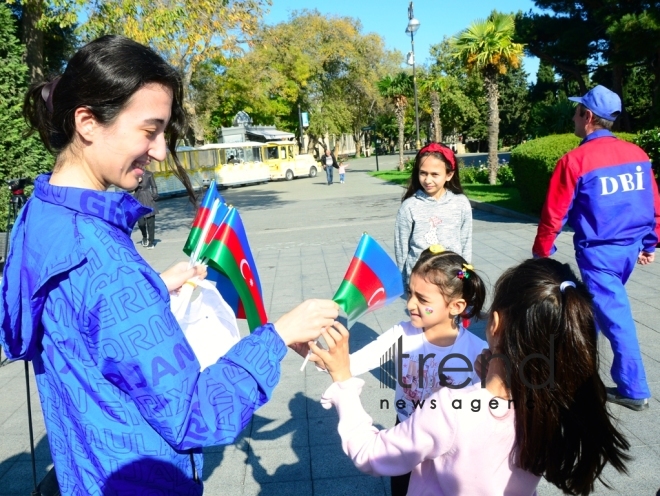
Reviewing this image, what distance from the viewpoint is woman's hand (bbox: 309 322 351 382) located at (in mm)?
1612

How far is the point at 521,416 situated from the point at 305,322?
660 mm

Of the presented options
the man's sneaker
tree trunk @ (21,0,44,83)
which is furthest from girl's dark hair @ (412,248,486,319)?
tree trunk @ (21,0,44,83)

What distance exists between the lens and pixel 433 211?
13.1 ft

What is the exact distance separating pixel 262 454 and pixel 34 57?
11.0 metres

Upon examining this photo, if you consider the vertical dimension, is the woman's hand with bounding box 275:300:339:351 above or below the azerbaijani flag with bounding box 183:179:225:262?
below

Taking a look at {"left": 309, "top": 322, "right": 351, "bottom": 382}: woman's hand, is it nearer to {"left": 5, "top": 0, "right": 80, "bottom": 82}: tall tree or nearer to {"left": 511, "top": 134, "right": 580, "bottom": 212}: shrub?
{"left": 5, "top": 0, "right": 80, "bottom": 82}: tall tree

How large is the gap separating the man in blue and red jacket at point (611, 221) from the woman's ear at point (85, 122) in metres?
2.93

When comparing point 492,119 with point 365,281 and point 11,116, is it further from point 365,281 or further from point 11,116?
point 365,281

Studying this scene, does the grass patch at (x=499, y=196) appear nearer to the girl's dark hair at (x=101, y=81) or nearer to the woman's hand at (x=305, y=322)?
the woman's hand at (x=305, y=322)

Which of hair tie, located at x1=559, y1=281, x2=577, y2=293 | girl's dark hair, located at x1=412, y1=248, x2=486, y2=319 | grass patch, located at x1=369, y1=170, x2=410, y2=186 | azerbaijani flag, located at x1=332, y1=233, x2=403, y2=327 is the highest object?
hair tie, located at x1=559, y1=281, x2=577, y2=293

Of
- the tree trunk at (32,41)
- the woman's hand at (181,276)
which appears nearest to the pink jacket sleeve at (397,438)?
the woman's hand at (181,276)

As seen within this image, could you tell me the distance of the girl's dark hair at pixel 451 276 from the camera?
8.48 ft

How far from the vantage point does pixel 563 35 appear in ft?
71.3

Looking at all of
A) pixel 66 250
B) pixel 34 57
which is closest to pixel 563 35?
pixel 34 57
